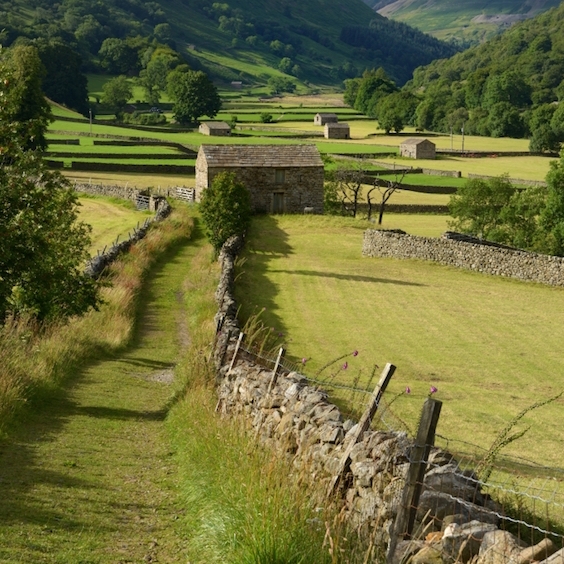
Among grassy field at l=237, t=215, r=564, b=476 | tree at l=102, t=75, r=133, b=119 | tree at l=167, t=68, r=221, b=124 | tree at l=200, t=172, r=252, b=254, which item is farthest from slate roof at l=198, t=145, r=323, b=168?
tree at l=102, t=75, r=133, b=119

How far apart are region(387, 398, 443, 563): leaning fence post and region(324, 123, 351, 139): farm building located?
430 ft

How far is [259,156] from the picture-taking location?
201ft

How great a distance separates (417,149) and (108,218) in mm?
66444

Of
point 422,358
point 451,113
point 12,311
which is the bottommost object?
point 422,358

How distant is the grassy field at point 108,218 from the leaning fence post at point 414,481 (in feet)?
125

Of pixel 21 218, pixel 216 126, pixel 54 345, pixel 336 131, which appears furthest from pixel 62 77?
pixel 21 218

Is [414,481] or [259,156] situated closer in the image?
[414,481]

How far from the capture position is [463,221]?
59562 mm

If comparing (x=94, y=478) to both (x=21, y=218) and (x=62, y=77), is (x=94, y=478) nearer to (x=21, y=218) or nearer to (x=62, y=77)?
(x=21, y=218)

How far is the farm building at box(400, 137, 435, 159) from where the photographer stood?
116625 millimetres

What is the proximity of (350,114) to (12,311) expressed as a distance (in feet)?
601

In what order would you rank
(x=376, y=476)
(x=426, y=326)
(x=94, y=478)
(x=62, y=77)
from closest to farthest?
(x=376, y=476) < (x=94, y=478) < (x=426, y=326) < (x=62, y=77)

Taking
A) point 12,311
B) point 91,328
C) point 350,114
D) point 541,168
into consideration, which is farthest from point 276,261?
point 350,114

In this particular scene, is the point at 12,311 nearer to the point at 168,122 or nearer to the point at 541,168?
the point at 541,168
